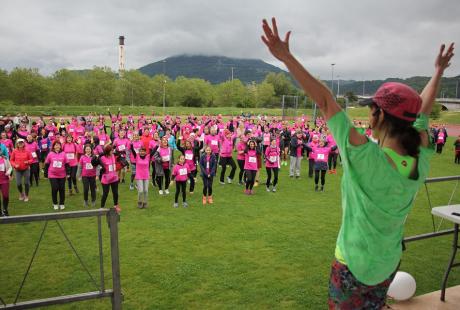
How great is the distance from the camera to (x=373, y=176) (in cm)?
164

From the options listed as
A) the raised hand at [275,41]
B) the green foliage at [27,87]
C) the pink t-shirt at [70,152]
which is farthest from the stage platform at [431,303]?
the green foliage at [27,87]

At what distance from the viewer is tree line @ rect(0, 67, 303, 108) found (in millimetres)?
67875

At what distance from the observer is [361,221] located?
1.76 metres

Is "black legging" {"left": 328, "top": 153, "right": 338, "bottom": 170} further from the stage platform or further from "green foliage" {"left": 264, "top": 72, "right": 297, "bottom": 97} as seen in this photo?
"green foliage" {"left": 264, "top": 72, "right": 297, "bottom": 97}

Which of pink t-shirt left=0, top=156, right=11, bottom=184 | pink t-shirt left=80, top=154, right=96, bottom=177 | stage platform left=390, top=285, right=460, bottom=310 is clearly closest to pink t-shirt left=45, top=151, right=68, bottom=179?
pink t-shirt left=80, top=154, right=96, bottom=177

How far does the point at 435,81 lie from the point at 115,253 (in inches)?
129

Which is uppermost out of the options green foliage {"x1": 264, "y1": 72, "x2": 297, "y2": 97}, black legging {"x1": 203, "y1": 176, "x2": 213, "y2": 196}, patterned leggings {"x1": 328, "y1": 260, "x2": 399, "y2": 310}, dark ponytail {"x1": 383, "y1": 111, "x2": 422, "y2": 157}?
green foliage {"x1": 264, "y1": 72, "x2": 297, "y2": 97}

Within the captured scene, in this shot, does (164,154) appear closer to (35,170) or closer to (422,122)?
(35,170)

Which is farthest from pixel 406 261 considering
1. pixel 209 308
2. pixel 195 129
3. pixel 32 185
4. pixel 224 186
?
pixel 195 129

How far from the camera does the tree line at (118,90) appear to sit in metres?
67.9

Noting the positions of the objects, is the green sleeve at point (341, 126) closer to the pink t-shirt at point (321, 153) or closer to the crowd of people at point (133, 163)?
the crowd of people at point (133, 163)

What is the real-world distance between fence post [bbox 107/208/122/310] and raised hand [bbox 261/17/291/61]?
246cm

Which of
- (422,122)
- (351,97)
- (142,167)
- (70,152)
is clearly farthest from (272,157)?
(422,122)

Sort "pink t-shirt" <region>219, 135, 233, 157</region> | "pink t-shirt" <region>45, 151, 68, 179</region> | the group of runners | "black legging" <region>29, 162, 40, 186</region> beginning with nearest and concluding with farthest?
"pink t-shirt" <region>45, 151, 68, 179</region> < the group of runners < "black legging" <region>29, 162, 40, 186</region> < "pink t-shirt" <region>219, 135, 233, 157</region>
